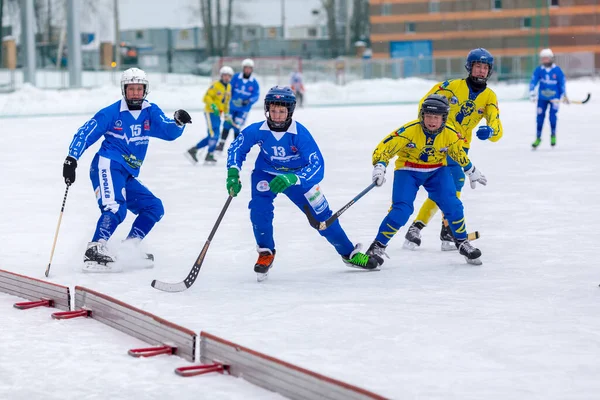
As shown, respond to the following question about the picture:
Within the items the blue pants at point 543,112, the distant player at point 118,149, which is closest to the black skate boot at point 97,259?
the distant player at point 118,149

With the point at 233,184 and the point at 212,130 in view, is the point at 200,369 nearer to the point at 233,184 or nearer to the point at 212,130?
the point at 233,184

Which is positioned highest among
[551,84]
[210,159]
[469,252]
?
[551,84]

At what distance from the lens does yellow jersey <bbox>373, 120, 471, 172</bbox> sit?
601 cm

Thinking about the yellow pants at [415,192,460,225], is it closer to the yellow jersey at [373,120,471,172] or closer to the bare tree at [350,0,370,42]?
the yellow jersey at [373,120,471,172]

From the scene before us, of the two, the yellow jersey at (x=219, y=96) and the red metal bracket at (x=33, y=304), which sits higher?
the yellow jersey at (x=219, y=96)

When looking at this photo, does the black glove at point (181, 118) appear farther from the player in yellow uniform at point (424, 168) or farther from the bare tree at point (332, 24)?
the bare tree at point (332, 24)

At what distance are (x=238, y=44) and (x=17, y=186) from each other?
40320mm

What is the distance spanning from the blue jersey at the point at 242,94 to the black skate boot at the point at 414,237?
7.28 metres

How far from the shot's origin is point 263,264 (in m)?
5.71

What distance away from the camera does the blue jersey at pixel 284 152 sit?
5664 mm

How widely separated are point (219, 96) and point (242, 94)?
0.46m

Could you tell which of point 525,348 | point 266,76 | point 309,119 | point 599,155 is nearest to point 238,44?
point 266,76

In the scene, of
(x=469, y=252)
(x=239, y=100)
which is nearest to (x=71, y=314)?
(x=469, y=252)

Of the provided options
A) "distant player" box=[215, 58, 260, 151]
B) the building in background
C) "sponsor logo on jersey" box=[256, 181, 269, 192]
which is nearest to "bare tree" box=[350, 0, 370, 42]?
the building in background
